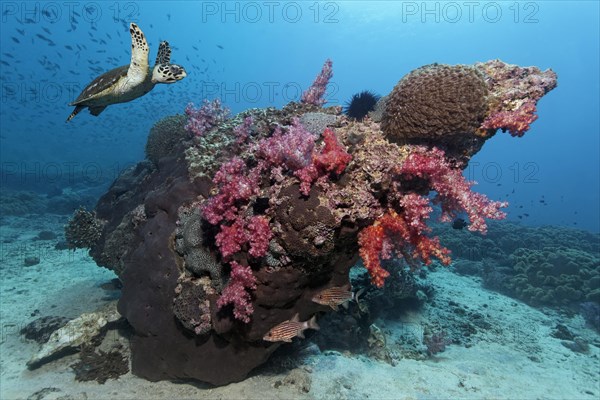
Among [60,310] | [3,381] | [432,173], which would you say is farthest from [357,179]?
[60,310]

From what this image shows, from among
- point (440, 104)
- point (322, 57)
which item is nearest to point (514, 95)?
point (440, 104)

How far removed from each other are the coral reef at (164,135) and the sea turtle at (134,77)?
2465 mm

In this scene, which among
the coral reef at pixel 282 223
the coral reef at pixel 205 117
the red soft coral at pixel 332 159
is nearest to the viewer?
the red soft coral at pixel 332 159

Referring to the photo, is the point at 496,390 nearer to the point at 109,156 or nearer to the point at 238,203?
the point at 238,203

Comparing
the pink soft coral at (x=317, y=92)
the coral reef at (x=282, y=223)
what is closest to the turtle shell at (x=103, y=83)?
the coral reef at (x=282, y=223)

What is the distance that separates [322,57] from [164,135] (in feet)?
434

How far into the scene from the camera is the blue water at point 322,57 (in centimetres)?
5075

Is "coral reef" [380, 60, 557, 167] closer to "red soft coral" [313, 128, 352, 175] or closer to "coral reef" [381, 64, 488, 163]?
"coral reef" [381, 64, 488, 163]

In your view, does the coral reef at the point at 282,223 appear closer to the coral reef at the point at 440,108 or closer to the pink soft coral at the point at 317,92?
the coral reef at the point at 440,108

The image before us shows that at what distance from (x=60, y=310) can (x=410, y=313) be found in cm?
892

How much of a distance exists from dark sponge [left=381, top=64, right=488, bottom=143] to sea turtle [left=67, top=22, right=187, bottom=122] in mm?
3376

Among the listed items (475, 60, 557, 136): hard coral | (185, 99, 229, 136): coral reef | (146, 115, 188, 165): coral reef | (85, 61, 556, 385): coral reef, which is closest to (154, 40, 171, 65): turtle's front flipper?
(185, 99, 229, 136): coral reef

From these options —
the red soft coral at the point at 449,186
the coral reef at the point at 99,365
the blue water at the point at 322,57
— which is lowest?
the coral reef at the point at 99,365

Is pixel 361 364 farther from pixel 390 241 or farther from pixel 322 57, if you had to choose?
pixel 322 57
